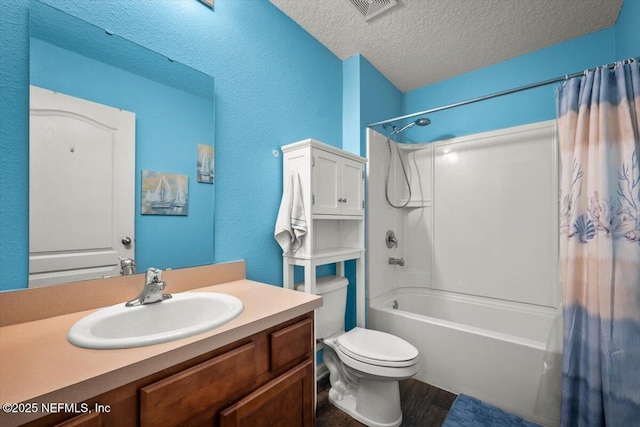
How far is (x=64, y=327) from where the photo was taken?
82 cm

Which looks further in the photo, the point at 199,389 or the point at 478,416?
the point at 478,416

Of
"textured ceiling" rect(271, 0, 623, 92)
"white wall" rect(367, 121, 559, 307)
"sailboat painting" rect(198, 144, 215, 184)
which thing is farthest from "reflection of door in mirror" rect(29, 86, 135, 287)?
"white wall" rect(367, 121, 559, 307)

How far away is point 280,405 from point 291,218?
915mm

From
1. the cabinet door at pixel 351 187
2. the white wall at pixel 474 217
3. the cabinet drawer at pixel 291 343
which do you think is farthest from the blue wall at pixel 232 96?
the white wall at pixel 474 217

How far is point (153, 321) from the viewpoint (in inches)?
39.3

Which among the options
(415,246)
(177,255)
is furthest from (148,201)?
(415,246)

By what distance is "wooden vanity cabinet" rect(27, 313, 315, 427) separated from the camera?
62 centimetres

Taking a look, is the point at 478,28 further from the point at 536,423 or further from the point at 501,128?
the point at 536,423

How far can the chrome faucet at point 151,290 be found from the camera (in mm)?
989

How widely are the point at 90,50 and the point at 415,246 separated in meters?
2.63

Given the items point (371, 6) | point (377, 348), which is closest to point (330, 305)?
point (377, 348)

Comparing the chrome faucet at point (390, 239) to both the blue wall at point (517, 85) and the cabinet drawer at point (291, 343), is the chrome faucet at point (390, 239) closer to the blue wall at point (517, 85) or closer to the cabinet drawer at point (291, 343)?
the blue wall at point (517, 85)

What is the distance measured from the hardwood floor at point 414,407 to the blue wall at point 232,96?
0.84 m

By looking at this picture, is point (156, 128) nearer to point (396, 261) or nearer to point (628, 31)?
point (396, 261)
